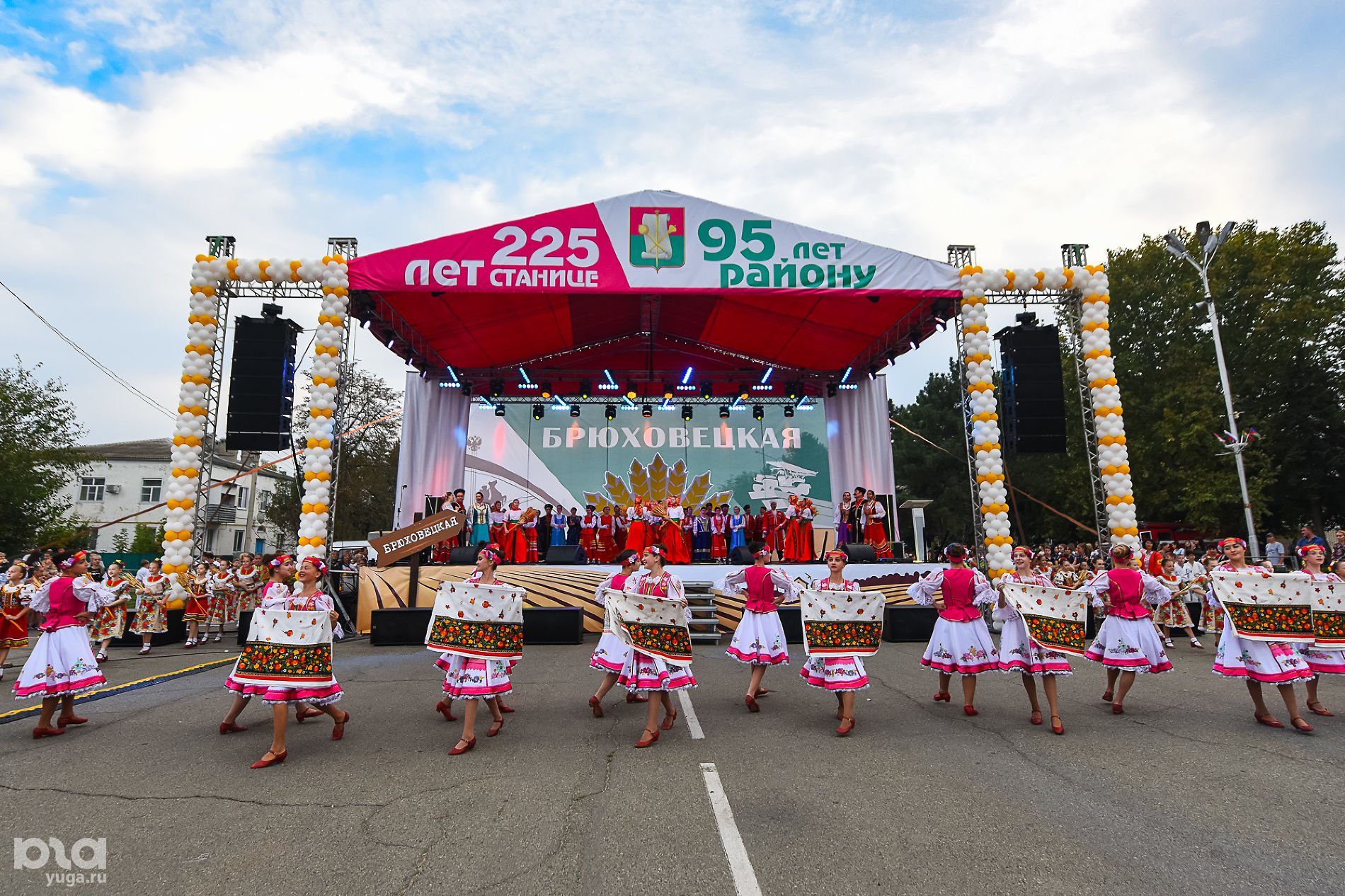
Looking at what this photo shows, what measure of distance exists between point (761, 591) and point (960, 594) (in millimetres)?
1834

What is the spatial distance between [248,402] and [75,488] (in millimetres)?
37731

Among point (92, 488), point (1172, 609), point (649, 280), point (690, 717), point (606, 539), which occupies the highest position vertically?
point (649, 280)

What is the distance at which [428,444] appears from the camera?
17.0 m

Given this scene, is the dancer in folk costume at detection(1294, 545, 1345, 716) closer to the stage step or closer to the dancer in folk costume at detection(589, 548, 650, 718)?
the dancer in folk costume at detection(589, 548, 650, 718)

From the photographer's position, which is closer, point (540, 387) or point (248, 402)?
point (248, 402)

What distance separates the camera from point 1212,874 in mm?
3014

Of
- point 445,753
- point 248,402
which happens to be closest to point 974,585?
point 445,753

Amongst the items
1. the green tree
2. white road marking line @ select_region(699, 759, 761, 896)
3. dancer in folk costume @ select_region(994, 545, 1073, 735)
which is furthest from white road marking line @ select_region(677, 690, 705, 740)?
the green tree

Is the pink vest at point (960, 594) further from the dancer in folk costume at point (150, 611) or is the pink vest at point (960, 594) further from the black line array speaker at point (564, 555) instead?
the dancer in folk costume at point (150, 611)

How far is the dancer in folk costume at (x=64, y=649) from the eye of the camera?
5.65m

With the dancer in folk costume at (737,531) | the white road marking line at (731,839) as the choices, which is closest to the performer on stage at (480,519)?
the dancer in folk costume at (737,531)

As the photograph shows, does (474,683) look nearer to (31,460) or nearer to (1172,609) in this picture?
(1172,609)

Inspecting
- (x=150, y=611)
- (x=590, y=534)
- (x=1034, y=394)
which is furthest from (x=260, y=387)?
(x=1034, y=394)

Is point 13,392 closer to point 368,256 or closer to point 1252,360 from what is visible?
point 368,256
